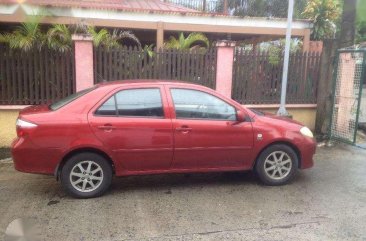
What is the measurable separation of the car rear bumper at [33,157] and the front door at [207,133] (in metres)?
1.54

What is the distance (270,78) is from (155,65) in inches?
106

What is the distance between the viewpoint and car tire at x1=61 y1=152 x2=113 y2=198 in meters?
4.95

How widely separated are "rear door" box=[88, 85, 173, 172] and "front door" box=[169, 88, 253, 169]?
164mm

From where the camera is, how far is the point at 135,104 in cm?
517

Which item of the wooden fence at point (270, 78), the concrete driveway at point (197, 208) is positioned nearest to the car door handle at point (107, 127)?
the concrete driveway at point (197, 208)


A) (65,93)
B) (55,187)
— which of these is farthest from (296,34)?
(55,187)

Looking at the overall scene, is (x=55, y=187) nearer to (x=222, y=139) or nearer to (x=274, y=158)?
(x=222, y=139)

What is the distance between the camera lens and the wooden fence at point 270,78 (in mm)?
8812

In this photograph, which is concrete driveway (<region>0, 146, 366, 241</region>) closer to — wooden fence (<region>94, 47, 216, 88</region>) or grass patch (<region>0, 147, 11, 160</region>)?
grass patch (<region>0, 147, 11, 160</region>)

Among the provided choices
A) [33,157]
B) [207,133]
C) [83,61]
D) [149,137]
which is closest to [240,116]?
[207,133]

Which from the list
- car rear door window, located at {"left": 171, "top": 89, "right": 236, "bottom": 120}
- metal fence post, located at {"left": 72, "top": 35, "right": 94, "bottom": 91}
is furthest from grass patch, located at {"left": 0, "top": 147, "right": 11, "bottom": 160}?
car rear door window, located at {"left": 171, "top": 89, "right": 236, "bottom": 120}

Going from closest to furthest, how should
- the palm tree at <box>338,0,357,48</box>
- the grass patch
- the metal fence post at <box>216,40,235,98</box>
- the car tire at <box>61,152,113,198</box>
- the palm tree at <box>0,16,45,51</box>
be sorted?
the car tire at <box>61,152,113,198</box> → the grass patch → the palm tree at <box>0,16,45,51</box> → the palm tree at <box>338,0,357,48</box> → the metal fence post at <box>216,40,235,98</box>

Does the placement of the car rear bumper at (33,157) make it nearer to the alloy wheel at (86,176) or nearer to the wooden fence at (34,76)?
the alloy wheel at (86,176)

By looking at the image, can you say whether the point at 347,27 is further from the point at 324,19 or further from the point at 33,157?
the point at 324,19
